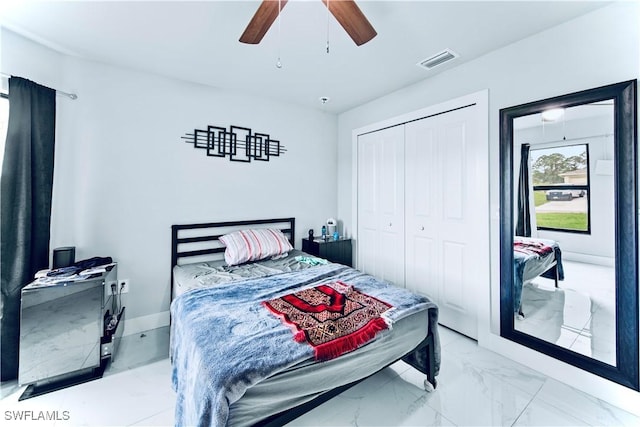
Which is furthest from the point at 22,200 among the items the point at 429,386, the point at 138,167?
the point at 429,386

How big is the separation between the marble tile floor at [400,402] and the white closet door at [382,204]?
1.36m

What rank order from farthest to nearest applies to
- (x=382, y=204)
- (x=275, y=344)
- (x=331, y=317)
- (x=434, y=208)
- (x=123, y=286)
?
(x=382, y=204) → (x=434, y=208) → (x=123, y=286) → (x=331, y=317) → (x=275, y=344)

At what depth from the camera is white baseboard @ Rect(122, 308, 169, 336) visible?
103 inches

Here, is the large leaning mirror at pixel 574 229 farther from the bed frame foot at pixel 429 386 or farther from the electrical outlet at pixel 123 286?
the electrical outlet at pixel 123 286

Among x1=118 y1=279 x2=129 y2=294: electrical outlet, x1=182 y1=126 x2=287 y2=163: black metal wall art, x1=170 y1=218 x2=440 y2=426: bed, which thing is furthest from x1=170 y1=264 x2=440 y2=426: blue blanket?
x1=182 y1=126 x2=287 y2=163: black metal wall art

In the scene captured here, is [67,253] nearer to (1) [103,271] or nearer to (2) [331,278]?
(1) [103,271]

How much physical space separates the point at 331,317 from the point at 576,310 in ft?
6.32

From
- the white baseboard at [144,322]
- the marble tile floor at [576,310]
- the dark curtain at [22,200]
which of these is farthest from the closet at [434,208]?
the dark curtain at [22,200]

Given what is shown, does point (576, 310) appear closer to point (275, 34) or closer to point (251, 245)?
point (251, 245)

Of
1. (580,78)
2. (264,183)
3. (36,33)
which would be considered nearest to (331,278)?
(264,183)

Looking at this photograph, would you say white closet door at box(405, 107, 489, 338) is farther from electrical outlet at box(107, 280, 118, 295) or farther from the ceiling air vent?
electrical outlet at box(107, 280, 118, 295)

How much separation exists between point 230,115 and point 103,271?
2.02m

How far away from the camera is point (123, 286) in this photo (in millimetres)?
2582

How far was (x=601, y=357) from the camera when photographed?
1.83 m
